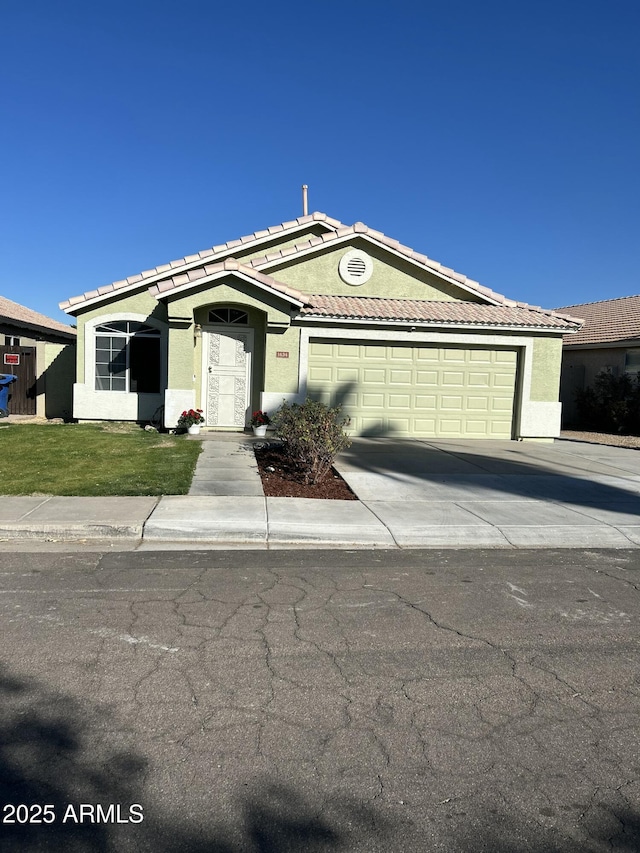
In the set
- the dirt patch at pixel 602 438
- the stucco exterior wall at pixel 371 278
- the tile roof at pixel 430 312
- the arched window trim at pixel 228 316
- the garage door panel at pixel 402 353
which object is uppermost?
the stucco exterior wall at pixel 371 278

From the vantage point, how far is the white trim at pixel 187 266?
1548cm

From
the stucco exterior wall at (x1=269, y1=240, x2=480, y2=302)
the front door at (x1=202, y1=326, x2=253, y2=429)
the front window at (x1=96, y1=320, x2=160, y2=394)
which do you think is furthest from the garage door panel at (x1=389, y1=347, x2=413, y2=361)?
the front window at (x1=96, y1=320, x2=160, y2=394)

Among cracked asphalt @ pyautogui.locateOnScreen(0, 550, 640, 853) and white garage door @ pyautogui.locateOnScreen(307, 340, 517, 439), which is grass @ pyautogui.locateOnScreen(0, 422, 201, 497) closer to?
cracked asphalt @ pyautogui.locateOnScreen(0, 550, 640, 853)

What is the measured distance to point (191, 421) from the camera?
1436 centimetres

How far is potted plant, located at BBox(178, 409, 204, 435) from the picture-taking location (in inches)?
566

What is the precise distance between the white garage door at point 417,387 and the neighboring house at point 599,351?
6.98 meters

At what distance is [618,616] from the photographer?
5.18 m

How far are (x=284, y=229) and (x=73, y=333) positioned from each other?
530 inches

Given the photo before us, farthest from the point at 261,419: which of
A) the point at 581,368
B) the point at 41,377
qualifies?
the point at 581,368

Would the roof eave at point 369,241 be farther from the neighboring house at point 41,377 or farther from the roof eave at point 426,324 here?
the neighboring house at point 41,377

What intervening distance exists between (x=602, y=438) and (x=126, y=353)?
13105 mm

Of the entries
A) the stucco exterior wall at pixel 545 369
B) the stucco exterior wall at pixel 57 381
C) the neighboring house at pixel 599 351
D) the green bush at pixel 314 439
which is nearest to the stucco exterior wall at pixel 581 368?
the neighboring house at pixel 599 351

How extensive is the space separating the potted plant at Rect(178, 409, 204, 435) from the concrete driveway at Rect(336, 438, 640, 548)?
11.6 ft

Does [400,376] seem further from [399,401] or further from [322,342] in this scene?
[322,342]
